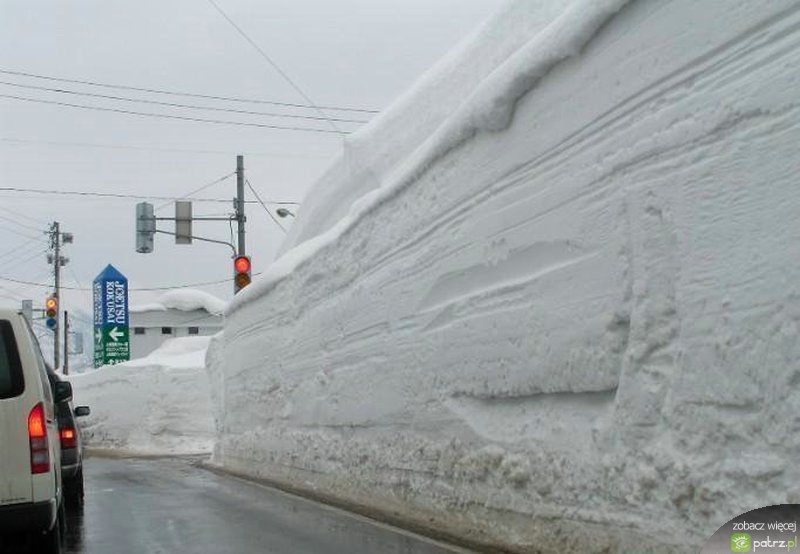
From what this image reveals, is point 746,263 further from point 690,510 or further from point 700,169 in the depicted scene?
point 690,510

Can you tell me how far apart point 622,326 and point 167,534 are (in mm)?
5443

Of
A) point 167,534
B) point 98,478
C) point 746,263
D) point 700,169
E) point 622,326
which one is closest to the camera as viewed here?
point 746,263

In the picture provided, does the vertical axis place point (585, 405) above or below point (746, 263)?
below

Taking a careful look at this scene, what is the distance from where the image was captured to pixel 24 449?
21.3ft

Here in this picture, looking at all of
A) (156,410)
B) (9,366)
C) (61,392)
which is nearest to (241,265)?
(156,410)

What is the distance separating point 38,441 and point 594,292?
3946mm

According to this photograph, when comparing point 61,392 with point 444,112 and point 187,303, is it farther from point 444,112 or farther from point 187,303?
point 187,303

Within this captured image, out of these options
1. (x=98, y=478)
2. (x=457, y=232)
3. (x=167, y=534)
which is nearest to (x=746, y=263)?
(x=457, y=232)

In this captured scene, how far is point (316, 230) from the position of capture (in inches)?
725

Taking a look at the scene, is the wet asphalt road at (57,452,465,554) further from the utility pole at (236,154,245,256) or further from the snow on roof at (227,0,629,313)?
the utility pole at (236,154,245,256)

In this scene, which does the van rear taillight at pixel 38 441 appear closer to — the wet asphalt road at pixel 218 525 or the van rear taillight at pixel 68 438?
the wet asphalt road at pixel 218 525

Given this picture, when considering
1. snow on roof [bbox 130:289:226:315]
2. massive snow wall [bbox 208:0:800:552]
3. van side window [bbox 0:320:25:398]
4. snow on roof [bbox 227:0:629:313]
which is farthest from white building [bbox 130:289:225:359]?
van side window [bbox 0:320:25:398]

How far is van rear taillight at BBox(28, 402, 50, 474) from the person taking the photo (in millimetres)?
6535

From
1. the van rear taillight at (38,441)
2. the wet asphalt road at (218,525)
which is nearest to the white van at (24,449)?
the van rear taillight at (38,441)
